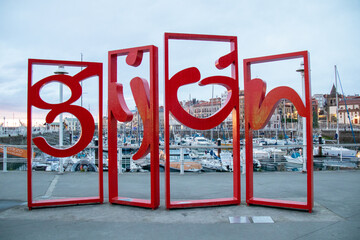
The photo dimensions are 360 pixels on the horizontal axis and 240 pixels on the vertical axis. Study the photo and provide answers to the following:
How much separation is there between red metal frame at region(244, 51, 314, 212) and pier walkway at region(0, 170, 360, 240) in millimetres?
209

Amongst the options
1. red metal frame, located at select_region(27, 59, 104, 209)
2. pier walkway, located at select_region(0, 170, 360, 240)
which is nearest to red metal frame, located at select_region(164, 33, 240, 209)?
pier walkway, located at select_region(0, 170, 360, 240)

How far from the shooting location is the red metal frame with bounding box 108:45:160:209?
5699 mm

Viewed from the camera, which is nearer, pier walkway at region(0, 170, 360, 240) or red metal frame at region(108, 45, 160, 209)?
pier walkway at region(0, 170, 360, 240)

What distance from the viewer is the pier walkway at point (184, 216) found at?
432 cm

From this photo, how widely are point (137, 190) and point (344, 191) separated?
17.9 ft

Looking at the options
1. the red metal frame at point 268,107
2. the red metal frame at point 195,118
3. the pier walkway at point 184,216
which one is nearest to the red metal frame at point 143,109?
the red metal frame at point 195,118

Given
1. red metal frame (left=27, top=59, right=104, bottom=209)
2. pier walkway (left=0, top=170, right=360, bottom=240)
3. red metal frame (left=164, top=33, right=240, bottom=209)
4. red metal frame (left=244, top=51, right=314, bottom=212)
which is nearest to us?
pier walkway (left=0, top=170, right=360, bottom=240)

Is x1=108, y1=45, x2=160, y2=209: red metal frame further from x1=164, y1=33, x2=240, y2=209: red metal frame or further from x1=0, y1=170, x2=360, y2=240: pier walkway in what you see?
x1=0, y1=170, x2=360, y2=240: pier walkway

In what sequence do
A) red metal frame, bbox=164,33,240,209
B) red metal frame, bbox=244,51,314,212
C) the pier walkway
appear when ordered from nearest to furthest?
the pier walkway, red metal frame, bbox=244,51,314,212, red metal frame, bbox=164,33,240,209

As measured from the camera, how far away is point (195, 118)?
5703 mm

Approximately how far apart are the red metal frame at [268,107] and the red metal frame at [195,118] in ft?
0.88

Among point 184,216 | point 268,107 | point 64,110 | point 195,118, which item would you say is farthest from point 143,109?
point 268,107

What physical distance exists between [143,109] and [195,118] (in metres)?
1.12

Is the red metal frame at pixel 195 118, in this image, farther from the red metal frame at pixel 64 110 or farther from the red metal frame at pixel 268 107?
the red metal frame at pixel 64 110
